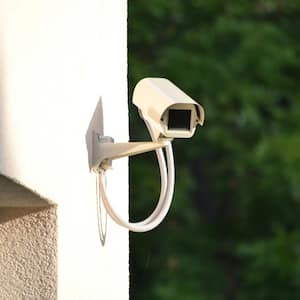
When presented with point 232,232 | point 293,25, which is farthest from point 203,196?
point 293,25

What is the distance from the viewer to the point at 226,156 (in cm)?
834

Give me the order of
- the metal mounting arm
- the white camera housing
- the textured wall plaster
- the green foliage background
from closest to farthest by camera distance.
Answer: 1. the textured wall plaster
2. the white camera housing
3. the metal mounting arm
4. the green foliage background

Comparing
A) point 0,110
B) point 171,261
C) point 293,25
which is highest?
point 293,25

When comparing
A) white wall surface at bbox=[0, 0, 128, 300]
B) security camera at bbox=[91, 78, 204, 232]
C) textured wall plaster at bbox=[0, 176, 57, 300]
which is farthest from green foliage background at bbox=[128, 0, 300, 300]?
textured wall plaster at bbox=[0, 176, 57, 300]

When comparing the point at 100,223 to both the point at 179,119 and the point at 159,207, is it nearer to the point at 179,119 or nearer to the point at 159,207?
the point at 159,207

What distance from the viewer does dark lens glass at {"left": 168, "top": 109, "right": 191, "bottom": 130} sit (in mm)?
Result: 1999

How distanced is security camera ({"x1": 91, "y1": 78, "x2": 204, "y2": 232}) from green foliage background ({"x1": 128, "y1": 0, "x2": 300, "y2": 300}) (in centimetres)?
514

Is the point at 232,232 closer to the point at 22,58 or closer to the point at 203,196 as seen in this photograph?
the point at 203,196

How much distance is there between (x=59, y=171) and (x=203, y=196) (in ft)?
21.9

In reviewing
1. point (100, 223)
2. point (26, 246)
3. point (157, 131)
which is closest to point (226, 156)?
point (100, 223)

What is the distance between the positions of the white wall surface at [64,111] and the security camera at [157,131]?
0.04 m

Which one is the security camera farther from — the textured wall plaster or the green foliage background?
the green foliage background

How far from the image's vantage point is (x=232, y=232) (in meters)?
8.55

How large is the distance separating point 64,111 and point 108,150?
15 cm
